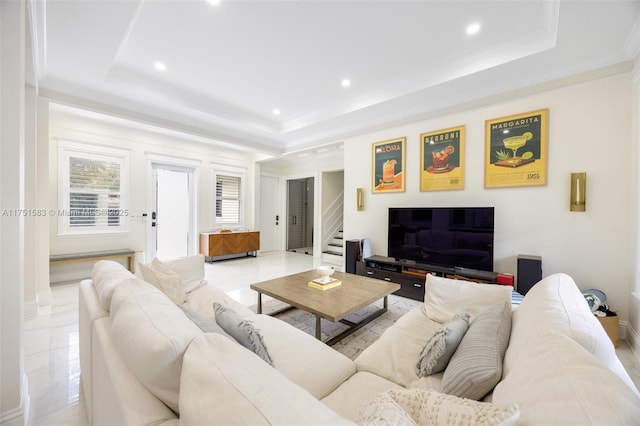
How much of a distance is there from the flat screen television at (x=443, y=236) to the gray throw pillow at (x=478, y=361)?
2215 mm

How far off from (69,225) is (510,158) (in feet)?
21.7

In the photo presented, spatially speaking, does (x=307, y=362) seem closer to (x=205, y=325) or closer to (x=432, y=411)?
(x=205, y=325)

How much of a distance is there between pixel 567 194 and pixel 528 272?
979 millimetres

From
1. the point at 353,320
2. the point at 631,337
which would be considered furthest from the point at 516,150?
the point at 353,320

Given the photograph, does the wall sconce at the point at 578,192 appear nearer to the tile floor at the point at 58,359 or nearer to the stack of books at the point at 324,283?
the tile floor at the point at 58,359

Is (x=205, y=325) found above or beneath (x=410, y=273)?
above

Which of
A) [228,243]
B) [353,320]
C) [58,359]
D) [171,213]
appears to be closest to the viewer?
[58,359]

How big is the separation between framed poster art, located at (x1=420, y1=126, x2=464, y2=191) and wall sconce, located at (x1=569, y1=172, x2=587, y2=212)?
1106 mm

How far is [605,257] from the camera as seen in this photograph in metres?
2.66

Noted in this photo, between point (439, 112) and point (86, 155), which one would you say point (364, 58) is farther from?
point (86, 155)

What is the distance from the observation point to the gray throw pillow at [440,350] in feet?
3.92

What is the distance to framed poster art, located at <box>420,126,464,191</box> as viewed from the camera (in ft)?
11.8

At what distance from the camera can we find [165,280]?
210 centimetres

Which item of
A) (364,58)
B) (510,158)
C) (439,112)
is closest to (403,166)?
(439,112)
